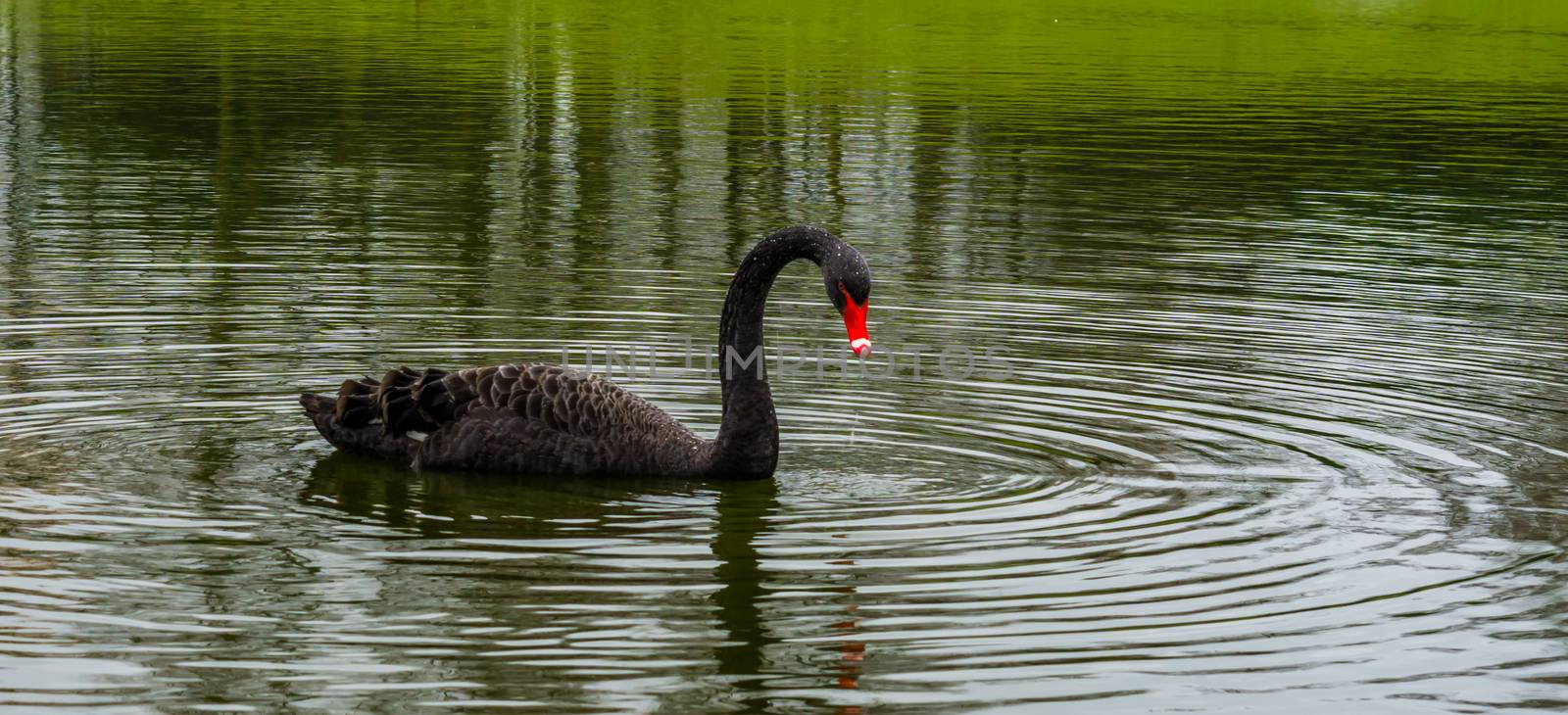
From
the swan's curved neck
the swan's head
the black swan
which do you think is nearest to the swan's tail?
the black swan

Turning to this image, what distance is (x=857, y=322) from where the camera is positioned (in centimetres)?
835

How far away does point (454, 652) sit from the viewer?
6656 millimetres

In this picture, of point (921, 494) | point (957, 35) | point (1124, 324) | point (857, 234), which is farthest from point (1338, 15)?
point (921, 494)

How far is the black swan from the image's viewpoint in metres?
9.02

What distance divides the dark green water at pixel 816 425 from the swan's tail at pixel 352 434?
0.10 metres

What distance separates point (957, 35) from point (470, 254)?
31581 millimetres

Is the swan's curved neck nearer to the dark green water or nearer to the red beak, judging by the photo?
the dark green water

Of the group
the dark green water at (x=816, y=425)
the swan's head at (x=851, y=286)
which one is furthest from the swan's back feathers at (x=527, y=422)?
the swan's head at (x=851, y=286)

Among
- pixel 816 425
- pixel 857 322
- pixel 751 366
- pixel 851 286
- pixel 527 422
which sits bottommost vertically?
pixel 816 425

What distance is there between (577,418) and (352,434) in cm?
104

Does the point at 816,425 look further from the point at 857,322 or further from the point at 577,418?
the point at 857,322

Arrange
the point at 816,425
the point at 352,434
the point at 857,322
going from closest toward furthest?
1. the point at 857,322
2. the point at 352,434
3. the point at 816,425

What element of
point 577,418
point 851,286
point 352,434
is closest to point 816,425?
point 577,418

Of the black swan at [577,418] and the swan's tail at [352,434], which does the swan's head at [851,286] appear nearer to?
the black swan at [577,418]
